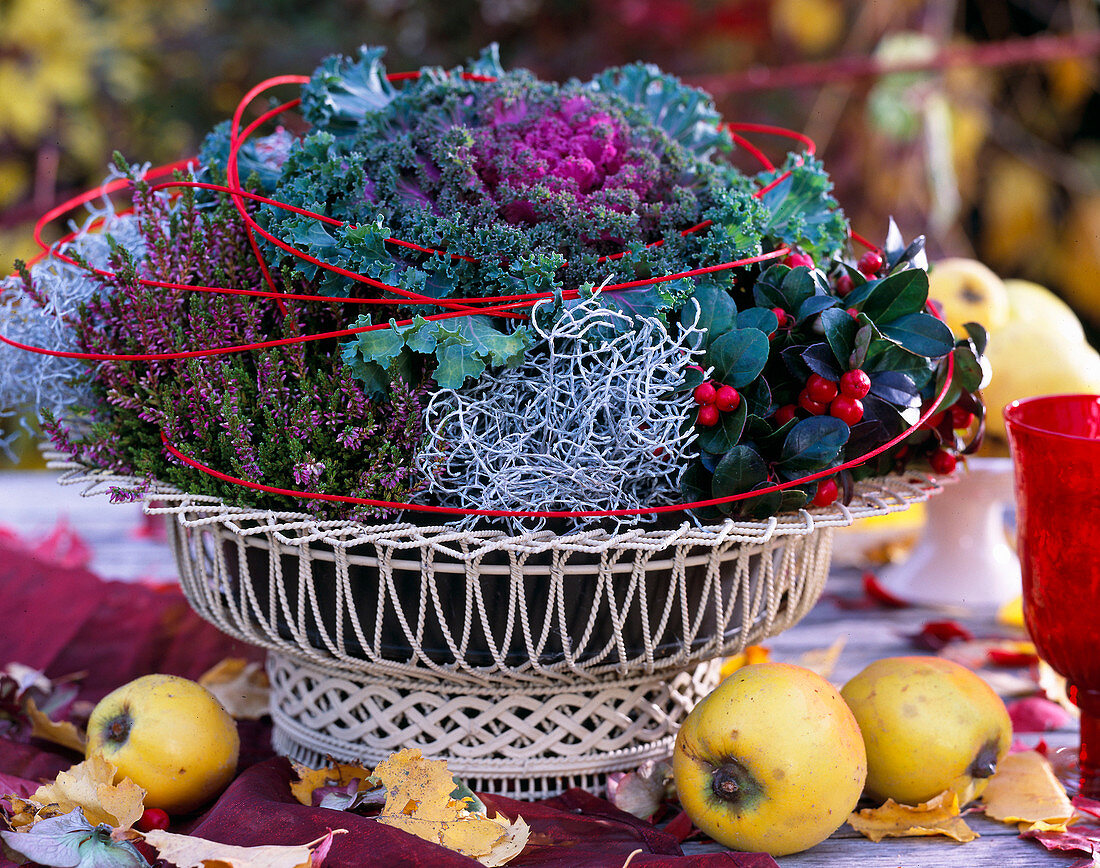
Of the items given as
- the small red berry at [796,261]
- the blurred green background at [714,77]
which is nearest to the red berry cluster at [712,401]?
the small red berry at [796,261]

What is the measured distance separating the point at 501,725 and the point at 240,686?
1.38ft

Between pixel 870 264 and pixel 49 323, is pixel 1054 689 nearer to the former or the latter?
pixel 870 264

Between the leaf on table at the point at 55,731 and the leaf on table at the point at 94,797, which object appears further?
the leaf on table at the point at 55,731

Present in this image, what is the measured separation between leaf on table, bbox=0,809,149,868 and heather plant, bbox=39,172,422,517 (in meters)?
0.31

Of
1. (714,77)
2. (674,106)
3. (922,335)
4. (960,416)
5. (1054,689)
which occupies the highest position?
(714,77)

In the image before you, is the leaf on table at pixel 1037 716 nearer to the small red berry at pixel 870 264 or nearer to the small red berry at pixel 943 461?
the small red berry at pixel 943 461

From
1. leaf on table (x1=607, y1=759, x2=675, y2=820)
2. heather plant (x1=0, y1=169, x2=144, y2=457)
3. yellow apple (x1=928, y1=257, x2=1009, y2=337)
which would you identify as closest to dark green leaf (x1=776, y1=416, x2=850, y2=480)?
leaf on table (x1=607, y1=759, x2=675, y2=820)

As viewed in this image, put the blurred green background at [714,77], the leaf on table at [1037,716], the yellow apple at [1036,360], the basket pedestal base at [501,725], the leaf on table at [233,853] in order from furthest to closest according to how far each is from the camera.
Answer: the blurred green background at [714,77] < the yellow apple at [1036,360] < the leaf on table at [1037,716] < the basket pedestal base at [501,725] < the leaf on table at [233,853]

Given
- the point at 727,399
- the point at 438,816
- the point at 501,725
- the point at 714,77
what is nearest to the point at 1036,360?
the point at 727,399

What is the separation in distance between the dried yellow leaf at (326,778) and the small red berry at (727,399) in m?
0.49

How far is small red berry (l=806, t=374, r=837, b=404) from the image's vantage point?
90cm

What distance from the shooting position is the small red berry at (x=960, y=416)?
103cm

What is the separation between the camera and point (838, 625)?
4.66 feet

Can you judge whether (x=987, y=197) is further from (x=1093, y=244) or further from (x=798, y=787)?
(x=798, y=787)
